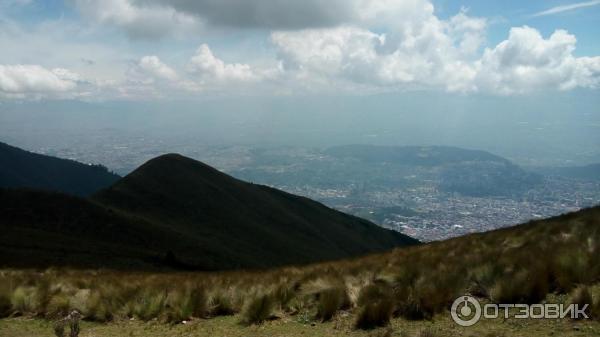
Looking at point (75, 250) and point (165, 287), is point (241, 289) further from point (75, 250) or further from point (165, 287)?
point (75, 250)

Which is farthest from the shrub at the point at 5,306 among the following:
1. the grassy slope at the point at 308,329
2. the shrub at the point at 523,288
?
the shrub at the point at 523,288

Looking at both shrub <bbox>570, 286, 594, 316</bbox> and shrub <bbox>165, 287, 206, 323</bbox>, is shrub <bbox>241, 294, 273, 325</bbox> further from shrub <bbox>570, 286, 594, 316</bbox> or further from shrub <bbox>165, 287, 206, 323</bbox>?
shrub <bbox>570, 286, 594, 316</bbox>

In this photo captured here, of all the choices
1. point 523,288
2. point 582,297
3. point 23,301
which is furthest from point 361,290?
point 23,301

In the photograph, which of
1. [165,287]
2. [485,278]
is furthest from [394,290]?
[165,287]

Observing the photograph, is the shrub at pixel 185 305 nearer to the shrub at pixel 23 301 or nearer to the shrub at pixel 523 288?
the shrub at pixel 23 301

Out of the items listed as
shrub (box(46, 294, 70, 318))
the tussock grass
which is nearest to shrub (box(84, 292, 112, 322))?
the tussock grass

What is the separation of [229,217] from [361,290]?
7742 cm

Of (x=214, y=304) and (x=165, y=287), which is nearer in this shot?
(x=214, y=304)

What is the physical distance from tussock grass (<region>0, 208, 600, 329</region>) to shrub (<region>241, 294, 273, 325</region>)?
0.02m

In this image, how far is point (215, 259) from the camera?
53875 millimetres

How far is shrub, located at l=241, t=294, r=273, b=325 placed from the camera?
35.1 ft

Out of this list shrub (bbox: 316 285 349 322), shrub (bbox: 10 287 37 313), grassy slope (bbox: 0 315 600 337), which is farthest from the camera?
shrub (bbox: 10 287 37 313)

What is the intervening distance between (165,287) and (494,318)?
30.8 feet

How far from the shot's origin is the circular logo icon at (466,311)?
903cm
